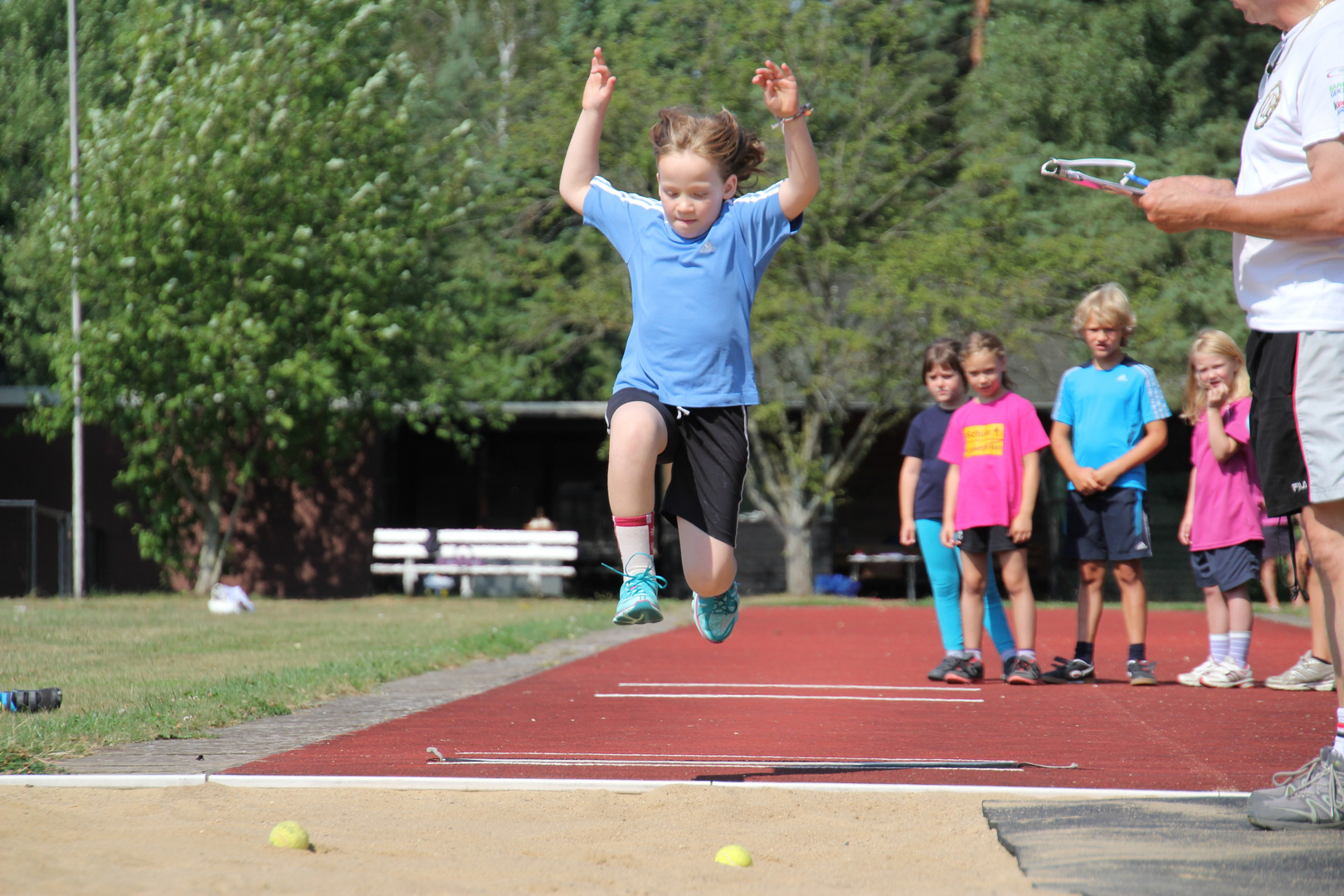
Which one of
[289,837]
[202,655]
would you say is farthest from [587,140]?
[202,655]

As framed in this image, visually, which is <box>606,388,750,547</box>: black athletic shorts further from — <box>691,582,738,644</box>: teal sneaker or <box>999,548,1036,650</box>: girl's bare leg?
<box>999,548,1036,650</box>: girl's bare leg

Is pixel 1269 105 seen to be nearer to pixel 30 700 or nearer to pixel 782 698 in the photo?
pixel 782 698

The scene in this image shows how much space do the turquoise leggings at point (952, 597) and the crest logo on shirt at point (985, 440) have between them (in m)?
0.59

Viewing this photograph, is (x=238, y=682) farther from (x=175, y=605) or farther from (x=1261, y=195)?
(x=175, y=605)

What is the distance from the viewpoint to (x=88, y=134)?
59.8ft

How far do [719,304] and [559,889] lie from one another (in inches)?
79.9

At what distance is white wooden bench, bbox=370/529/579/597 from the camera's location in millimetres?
17625

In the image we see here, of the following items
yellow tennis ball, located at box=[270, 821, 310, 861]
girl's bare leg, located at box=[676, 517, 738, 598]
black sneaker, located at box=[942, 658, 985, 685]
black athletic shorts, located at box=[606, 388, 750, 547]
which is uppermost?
black athletic shorts, located at box=[606, 388, 750, 547]

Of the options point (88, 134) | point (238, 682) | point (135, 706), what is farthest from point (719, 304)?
point (88, 134)

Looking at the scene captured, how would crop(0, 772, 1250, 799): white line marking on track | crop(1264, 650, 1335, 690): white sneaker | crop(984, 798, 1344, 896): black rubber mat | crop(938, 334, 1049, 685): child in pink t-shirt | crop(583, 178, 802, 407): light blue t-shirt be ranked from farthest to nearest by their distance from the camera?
crop(938, 334, 1049, 685): child in pink t-shirt < crop(1264, 650, 1335, 690): white sneaker < crop(583, 178, 802, 407): light blue t-shirt < crop(0, 772, 1250, 799): white line marking on track < crop(984, 798, 1344, 896): black rubber mat

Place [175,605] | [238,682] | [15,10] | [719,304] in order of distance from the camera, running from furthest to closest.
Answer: [15,10] → [175,605] → [238,682] → [719,304]

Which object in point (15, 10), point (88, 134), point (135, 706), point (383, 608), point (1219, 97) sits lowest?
point (383, 608)

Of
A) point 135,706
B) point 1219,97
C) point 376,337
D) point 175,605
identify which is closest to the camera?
point 135,706

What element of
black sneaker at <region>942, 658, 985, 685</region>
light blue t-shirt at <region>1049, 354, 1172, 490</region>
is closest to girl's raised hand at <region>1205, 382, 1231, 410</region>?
light blue t-shirt at <region>1049, 354, 1172, 490</region>
